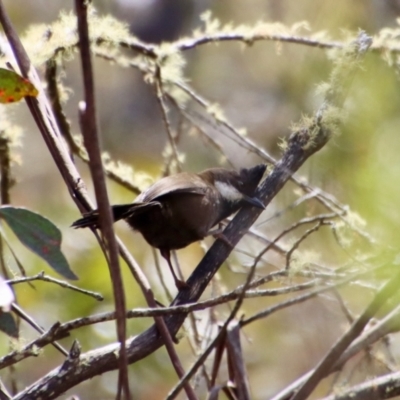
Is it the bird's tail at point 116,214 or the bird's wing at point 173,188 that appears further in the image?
the bird's wing at point 173,188

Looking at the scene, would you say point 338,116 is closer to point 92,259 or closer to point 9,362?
point 9,362

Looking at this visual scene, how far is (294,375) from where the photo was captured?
4395 mm

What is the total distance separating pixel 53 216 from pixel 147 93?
137 inches

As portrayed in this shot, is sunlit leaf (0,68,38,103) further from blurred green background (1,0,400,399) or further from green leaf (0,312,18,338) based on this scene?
blurred green background (1,0,400,399)

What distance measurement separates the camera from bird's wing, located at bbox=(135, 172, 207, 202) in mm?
2467

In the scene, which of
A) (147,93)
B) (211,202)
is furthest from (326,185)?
(147,93)

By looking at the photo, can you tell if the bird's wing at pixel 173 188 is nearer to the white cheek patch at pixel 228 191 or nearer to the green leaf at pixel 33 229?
the white cheek patch at pixel 228 191

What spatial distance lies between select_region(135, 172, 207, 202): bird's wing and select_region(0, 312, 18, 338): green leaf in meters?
1.02

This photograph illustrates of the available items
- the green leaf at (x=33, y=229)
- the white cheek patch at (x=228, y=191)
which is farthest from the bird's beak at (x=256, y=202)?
the green leaf at (x=33, y=229)

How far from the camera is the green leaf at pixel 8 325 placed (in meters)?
1.47

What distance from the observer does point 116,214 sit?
7.30ft

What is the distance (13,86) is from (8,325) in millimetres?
527

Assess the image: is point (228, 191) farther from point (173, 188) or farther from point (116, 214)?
point (116, 214)

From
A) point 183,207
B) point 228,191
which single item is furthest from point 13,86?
point 228,191
